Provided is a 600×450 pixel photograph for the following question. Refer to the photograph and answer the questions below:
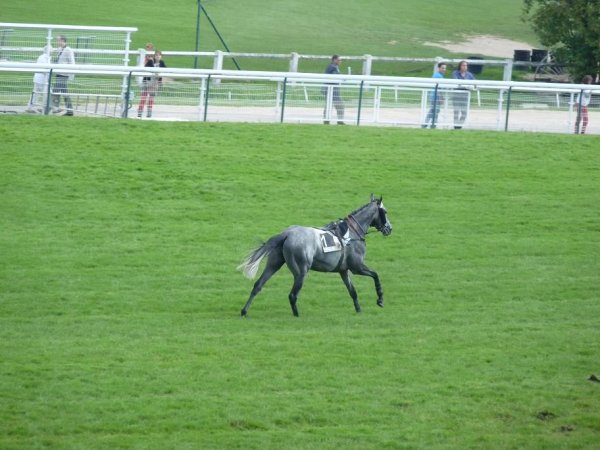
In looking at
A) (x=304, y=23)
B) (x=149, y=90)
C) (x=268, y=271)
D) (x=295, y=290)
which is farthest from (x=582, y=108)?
(x=304, y=23)

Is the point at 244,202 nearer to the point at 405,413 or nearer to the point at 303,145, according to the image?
the point at 303,145

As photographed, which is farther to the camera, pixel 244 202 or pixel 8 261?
pixel 244 202

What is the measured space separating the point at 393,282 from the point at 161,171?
635 cm

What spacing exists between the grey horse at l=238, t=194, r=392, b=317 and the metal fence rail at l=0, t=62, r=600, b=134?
9.87 metres

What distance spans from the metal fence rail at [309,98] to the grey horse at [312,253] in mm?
9870

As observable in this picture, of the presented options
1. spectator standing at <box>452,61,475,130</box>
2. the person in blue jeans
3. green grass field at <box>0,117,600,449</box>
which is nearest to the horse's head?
green grass field at <box>0,117,600,449</box>

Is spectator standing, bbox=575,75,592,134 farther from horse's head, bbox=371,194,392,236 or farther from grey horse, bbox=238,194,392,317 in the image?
grey horse, bbox=238,194,392,317

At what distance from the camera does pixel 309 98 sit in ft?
87.7

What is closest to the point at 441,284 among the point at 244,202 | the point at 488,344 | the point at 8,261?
the point at 488,344

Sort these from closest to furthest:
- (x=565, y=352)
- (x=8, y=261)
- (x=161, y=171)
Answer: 1. (x=565, y=352)
2. (x=8, y=261)
3. (x=161, y=171)

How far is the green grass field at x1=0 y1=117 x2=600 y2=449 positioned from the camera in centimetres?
1237

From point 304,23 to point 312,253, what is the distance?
3857 cm

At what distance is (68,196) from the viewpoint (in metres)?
21.6

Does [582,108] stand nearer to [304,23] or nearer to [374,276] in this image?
[374,276]
